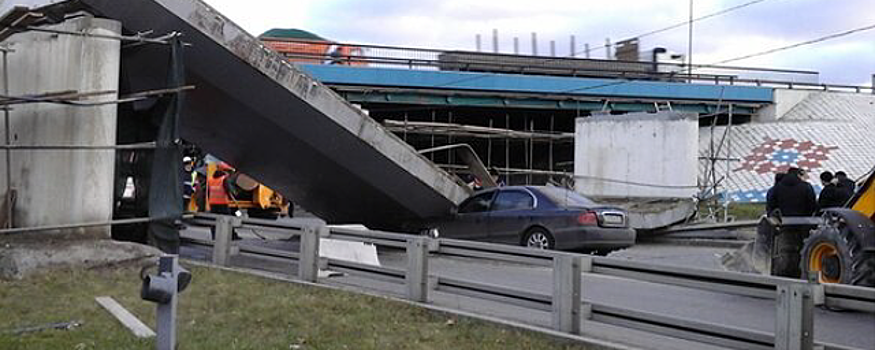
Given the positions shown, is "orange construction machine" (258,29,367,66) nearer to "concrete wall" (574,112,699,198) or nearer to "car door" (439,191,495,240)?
"concrete wall" (574,112,699,198)

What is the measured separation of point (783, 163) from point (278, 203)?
24165mm

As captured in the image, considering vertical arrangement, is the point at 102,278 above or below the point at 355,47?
below

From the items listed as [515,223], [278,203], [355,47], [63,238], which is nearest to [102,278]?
[63,238]

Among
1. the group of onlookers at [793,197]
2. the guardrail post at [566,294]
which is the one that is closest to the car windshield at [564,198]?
the group of onlookers at [793,197]

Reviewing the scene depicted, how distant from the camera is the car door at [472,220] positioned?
17.0m

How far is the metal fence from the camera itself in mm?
37719

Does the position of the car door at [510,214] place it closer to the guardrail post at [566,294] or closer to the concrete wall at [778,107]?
the guardrail post at [566,294]

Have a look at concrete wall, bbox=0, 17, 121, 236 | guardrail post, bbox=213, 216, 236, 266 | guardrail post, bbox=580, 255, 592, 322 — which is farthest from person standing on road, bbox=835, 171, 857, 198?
concrete wall, bbox=0, 17, 121, 236

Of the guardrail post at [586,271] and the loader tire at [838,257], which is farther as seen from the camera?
the loader tire at [838,257]

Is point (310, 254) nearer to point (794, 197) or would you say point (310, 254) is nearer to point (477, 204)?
point (477, 204)

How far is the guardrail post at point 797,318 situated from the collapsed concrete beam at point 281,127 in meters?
9.01

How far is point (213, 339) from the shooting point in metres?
7.71

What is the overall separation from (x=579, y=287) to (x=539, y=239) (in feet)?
27.1

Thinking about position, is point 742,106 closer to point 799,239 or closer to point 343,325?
point 799,239
